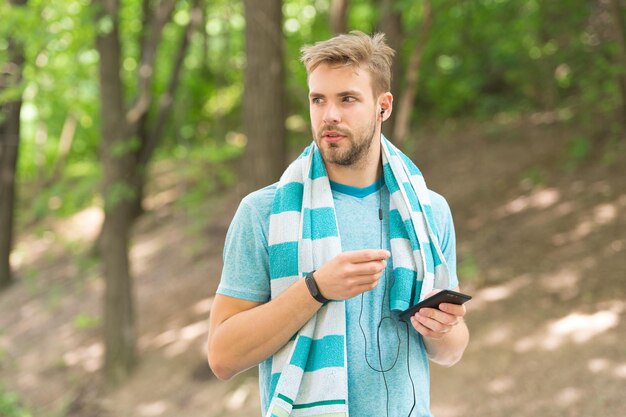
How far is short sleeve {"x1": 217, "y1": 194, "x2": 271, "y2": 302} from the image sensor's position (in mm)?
2205

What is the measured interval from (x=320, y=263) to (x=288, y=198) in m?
0.24

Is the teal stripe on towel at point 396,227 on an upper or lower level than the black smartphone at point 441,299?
upper

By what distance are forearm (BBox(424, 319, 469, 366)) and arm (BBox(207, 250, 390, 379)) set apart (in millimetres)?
458

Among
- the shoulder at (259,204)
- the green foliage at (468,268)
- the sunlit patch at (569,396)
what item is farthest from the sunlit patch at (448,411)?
the shoulder at (259,204)

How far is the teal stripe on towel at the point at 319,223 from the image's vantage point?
222cm

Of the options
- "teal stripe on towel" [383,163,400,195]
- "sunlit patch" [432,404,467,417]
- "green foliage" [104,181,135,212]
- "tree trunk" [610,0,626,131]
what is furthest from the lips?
"tree trunk" [610,0,626,131]

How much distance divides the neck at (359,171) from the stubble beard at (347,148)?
4cm

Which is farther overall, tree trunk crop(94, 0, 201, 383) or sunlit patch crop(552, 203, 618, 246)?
tree trunk crop(94, 0, 201, 383)

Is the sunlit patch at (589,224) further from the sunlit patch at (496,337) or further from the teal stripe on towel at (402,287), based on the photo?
the teal stripe on towel at (402,287)

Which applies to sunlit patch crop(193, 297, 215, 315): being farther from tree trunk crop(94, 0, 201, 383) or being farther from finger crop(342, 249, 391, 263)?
finger crop(342, 249, 391, 263)

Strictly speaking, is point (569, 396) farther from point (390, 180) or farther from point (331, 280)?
point (331, 280)

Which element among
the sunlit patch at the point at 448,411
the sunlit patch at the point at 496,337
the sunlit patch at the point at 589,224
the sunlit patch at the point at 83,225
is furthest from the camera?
the sunlit patch at the point at 83,225

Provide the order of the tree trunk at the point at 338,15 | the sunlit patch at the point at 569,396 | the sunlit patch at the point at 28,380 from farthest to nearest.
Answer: the sunlit patch at the point at 28,380, the tree trunk at the point at 338,15, the sunlit patch at the point at 569,396

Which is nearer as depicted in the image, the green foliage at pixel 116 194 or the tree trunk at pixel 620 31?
the tree trunk at pixel 620 31
